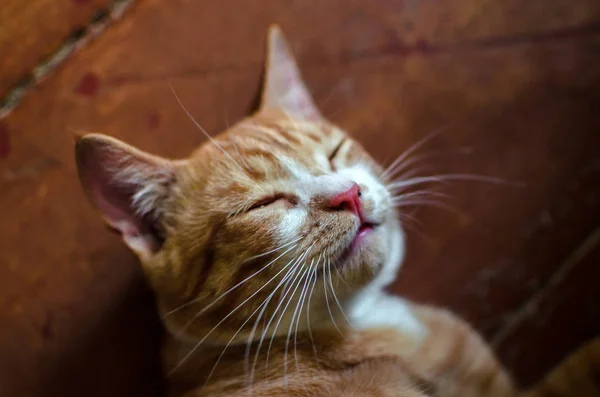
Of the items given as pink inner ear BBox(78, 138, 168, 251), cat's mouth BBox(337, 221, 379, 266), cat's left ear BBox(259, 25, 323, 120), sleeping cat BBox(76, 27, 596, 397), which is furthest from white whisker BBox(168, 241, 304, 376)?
cat's left ear BBox(259, 25, 323, 120)

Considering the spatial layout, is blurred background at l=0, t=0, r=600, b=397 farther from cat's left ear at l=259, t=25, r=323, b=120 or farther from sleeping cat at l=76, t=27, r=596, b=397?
sleeping cat at l=76, t=27, r=596, b=397

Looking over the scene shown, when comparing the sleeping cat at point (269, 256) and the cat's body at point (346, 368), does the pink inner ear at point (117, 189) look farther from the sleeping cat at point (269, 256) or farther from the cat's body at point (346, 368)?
the cat's body at point (346, 368)

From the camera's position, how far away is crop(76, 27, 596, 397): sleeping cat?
1.26m

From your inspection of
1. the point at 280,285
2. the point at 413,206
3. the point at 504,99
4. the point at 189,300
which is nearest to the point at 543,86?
the point at 504,99

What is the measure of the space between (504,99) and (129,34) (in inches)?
49.2

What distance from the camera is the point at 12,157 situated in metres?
1.71

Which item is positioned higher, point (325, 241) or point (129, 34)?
point (129, 34)

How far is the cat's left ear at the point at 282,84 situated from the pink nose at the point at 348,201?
41cm

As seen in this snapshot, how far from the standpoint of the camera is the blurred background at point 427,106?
5.73 feet

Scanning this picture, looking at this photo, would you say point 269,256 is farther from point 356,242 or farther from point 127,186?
point 127,186

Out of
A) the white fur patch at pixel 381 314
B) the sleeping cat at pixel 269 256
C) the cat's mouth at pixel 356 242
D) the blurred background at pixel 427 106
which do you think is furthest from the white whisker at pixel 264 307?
the blurred background at pixel 427 106

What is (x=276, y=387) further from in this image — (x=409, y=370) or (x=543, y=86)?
(x=543, y=86)

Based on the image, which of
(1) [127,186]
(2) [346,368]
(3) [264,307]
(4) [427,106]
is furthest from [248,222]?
(4) [427,106]

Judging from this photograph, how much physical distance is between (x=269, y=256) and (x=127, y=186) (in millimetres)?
381
